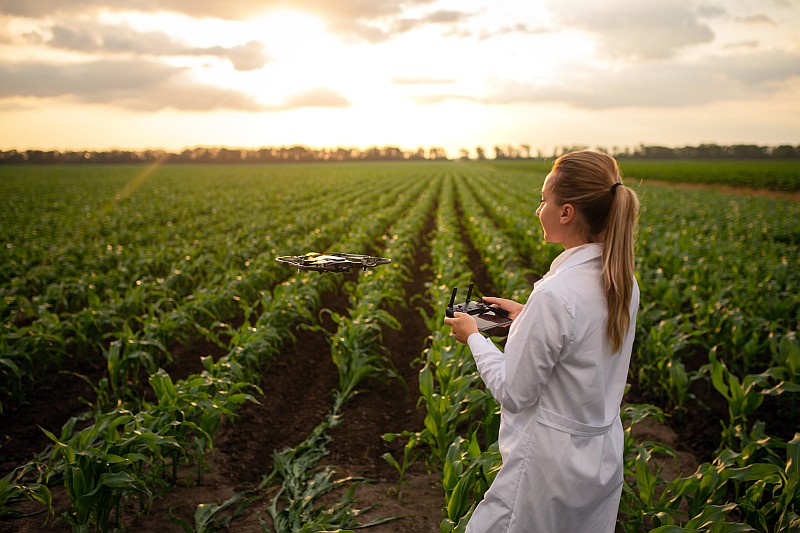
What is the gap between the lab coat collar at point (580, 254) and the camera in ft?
5.38

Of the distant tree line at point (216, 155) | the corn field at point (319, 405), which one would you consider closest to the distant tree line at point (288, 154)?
the distant tree line at point (216, 155)

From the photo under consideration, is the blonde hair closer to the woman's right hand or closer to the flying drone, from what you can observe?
the woman's right hand

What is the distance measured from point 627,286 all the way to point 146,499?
12.4 ft

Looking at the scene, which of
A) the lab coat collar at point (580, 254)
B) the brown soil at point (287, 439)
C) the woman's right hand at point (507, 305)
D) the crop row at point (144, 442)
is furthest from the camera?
the brown soil at point (287, 439)

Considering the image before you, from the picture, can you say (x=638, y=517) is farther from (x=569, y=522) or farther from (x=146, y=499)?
(x=146, y=499)

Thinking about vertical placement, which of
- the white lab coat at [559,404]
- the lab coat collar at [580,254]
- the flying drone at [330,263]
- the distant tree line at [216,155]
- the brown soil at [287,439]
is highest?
the distant tree line at [216,155]

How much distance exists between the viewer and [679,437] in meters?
4.98

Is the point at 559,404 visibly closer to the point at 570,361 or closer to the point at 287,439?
the point at 570,361

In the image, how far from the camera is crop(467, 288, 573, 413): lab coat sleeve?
152 cm

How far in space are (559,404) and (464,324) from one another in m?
0.39

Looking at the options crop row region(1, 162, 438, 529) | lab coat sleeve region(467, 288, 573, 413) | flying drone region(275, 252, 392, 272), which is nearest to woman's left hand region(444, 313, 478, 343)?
lab coat sleeve region(467, 288, 573, 413)

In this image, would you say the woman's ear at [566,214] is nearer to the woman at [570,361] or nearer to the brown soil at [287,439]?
the woman at [570,361]

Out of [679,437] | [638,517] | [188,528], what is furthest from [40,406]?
[679,437]

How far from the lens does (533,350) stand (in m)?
1.52
